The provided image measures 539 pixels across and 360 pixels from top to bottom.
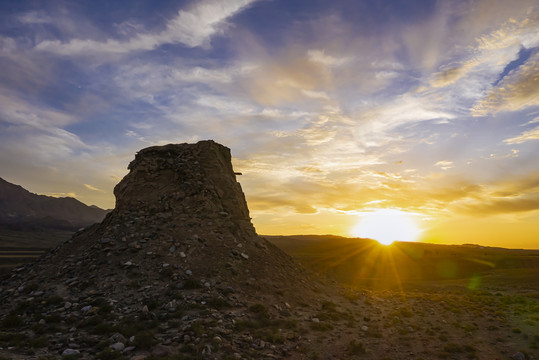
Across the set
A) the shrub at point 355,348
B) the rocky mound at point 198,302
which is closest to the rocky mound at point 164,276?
the rocky mound at point 198,302

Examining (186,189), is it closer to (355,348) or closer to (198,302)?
(198,302)

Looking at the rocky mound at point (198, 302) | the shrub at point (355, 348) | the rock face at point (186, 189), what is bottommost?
the shrub at point (355, 348)

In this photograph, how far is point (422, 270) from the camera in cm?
6550

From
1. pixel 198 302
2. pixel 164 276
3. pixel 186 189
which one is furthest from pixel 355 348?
pixel 186 189

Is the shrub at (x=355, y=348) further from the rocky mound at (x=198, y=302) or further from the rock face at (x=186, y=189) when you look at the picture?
the rock face at (x=186, y=189)

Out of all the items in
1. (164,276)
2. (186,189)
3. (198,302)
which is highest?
(186,189)

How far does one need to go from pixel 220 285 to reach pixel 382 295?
16.1m

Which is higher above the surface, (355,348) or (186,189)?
(186,189)

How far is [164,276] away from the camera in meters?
15.6

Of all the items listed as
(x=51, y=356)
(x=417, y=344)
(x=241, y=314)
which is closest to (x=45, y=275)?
(x=51, y=356)

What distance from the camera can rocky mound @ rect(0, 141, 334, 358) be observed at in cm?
1128

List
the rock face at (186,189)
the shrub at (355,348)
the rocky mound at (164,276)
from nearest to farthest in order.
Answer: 1. the rocky mound at (164,276)
2. the shrub at (355,348)
3. the rock face at (186,189)

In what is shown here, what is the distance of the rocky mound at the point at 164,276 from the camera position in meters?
11.3

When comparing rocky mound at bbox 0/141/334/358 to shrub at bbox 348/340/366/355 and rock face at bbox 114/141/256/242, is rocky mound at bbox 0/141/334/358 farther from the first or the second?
shrub at bbox 348/340/366/355
